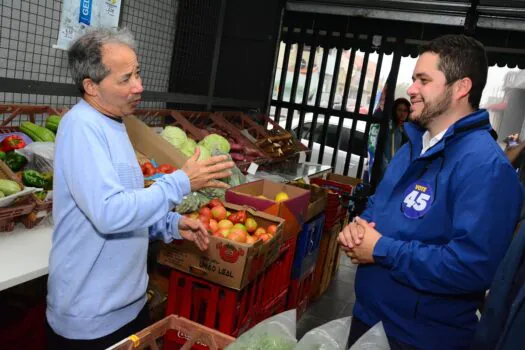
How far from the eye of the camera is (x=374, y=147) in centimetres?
581

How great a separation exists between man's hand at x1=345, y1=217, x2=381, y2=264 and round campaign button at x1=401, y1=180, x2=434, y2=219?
137 mm

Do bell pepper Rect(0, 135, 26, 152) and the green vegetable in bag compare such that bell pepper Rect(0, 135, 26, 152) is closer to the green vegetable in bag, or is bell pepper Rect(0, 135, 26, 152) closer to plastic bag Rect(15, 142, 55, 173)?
plastic bag Rect(15, 142, 55, 173)

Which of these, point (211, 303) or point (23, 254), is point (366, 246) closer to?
point (211, 303)

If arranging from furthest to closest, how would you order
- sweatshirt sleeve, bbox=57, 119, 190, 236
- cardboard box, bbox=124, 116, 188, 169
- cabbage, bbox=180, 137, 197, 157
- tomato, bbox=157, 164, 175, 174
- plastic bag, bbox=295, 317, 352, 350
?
1. cabbage, bbox=180, 137, 197, 157
2. cardboard box, bbox=124, 116, 188, 169
3. tomato, bbox=157, 164, 175, 174
4. sweatshirt sleeve, bbox=57, 119, 190, 236
5. plastic bag, bbox=295, 317, 352, 350

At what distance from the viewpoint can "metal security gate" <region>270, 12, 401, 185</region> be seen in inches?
223

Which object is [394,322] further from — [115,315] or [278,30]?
[278,30]

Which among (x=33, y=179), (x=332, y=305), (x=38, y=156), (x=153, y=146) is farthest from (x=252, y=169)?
(x=33, y=179)

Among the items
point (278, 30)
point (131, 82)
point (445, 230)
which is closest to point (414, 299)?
point (445, 230)

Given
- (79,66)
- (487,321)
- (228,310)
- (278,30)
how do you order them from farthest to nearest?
(278,30) < (228,310) < (79,66) < (487,321)

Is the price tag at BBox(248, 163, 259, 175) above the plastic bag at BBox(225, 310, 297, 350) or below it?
above

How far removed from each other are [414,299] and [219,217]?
1.29m

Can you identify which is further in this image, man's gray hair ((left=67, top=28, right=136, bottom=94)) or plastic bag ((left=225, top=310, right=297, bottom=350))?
man's gray hair ((left=67, top=28, right=136, bottom=94))

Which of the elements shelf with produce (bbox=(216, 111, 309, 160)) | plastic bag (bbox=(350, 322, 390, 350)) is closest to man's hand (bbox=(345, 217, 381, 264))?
plastic bag (bbox=(350, 322, 390, 350))

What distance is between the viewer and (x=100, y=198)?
1.38 metres
